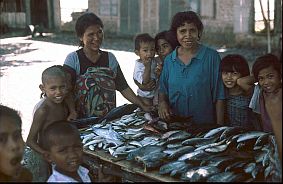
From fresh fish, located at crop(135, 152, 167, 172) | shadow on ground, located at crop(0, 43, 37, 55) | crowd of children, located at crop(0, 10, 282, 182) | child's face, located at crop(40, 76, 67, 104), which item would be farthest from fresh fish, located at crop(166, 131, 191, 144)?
shadow on ground, located at crop(0, 43, 37, 55)

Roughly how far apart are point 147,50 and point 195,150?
217cm

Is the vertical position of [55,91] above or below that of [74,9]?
below

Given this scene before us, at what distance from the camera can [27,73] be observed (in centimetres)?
1603

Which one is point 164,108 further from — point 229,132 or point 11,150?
point 11,150

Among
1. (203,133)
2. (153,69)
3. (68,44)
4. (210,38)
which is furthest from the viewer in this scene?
(68,44)

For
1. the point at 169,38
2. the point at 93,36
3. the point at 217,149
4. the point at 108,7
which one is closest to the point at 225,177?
the point at 217,149

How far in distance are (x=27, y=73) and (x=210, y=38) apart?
29.0 ft

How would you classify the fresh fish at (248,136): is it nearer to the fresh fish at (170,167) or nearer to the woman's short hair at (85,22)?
the fresh fish at (170,167)

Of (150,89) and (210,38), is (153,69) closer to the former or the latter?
(150,89)

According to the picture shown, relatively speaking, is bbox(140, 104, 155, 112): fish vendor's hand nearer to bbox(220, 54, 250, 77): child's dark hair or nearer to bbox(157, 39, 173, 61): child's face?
bbox(157, 39, 173, 61): child's face

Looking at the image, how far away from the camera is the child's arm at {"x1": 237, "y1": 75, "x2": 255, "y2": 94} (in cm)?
495

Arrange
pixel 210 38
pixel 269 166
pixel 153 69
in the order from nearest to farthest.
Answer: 1. pixel 269 166
2. pixel 153 69
3. pixel 210 38

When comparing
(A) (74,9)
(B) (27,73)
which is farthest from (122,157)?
(A) (74,9)

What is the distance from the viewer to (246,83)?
16.3 ft
